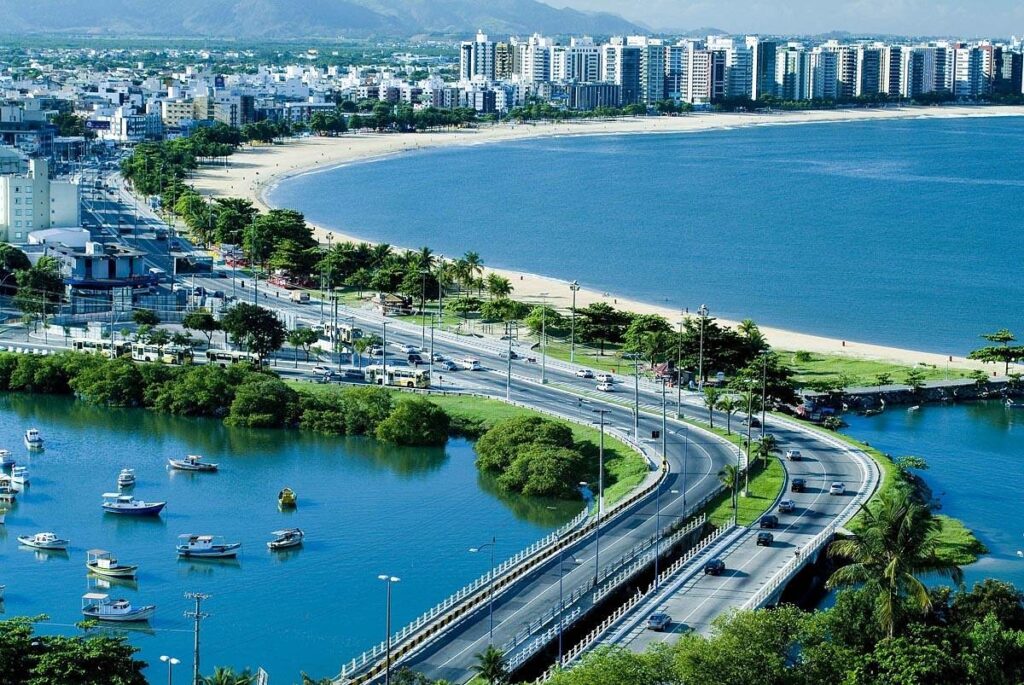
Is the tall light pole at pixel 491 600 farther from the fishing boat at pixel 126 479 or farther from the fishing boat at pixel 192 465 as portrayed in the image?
the fishing boat at pixel 192 465

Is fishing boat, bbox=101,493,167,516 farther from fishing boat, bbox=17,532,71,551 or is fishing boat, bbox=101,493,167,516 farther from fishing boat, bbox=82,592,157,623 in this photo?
fishing boat, bbox=82,592,157,623

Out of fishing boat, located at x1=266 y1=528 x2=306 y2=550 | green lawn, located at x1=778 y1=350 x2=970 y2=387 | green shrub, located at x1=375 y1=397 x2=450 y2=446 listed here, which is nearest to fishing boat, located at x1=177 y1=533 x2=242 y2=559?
fishing boat, located at x1=266 y1=528 x2=306 y2=550

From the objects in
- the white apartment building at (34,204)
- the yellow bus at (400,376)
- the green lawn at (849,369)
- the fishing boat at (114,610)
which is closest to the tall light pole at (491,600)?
the fishing boat at (114,610)

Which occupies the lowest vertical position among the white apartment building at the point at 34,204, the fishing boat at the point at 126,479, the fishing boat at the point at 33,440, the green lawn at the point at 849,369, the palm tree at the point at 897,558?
the fishing boat at the point at 126,479

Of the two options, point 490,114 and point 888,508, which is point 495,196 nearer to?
point 490,114

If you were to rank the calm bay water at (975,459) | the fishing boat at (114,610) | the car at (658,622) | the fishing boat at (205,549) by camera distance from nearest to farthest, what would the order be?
1. the car at (658,622)
2. the fishing boat at (114,610)
3. the fishing boat at (205,549)
4. the calm bay water at (975,459)

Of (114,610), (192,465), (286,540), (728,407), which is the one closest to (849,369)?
(728,407)
